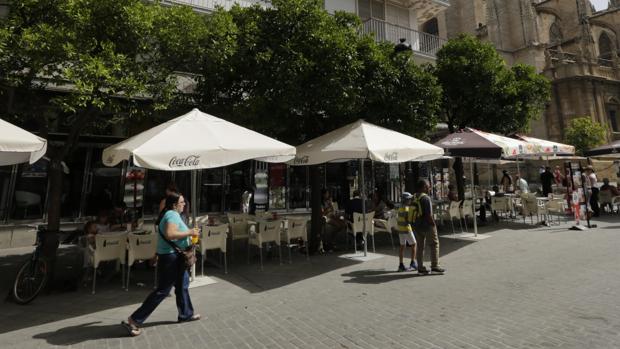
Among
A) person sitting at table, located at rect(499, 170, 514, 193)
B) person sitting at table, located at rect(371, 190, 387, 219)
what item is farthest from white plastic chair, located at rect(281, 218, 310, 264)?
person sitting at table, located at rect(499, 170, 514, 193)

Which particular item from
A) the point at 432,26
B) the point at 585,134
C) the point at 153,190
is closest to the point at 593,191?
the point at 153,190

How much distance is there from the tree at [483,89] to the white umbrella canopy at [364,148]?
561 centimetres

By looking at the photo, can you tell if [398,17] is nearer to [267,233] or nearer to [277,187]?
[277,187]

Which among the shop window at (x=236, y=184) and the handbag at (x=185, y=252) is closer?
the handbag at (x=185, y=252)

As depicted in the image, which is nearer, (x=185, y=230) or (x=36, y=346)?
(x=36, y=346)

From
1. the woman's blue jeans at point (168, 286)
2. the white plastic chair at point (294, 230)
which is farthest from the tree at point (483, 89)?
the woman's blue jeans at point (168, 286)

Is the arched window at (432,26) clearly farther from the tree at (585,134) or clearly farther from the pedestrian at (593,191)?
the pedestrian at (593,191)

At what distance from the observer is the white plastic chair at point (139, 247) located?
20.3ft

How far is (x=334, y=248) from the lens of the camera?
941 cm

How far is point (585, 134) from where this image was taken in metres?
34.2

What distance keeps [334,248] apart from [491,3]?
41333 millimetres

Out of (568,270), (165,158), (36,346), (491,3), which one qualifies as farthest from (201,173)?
(491,3)

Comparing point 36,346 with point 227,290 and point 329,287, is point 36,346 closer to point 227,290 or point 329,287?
point 227,290

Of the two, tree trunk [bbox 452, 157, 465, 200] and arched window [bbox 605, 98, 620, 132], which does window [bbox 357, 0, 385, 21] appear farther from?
arched window [bbox 605, 98, 620, 132]
